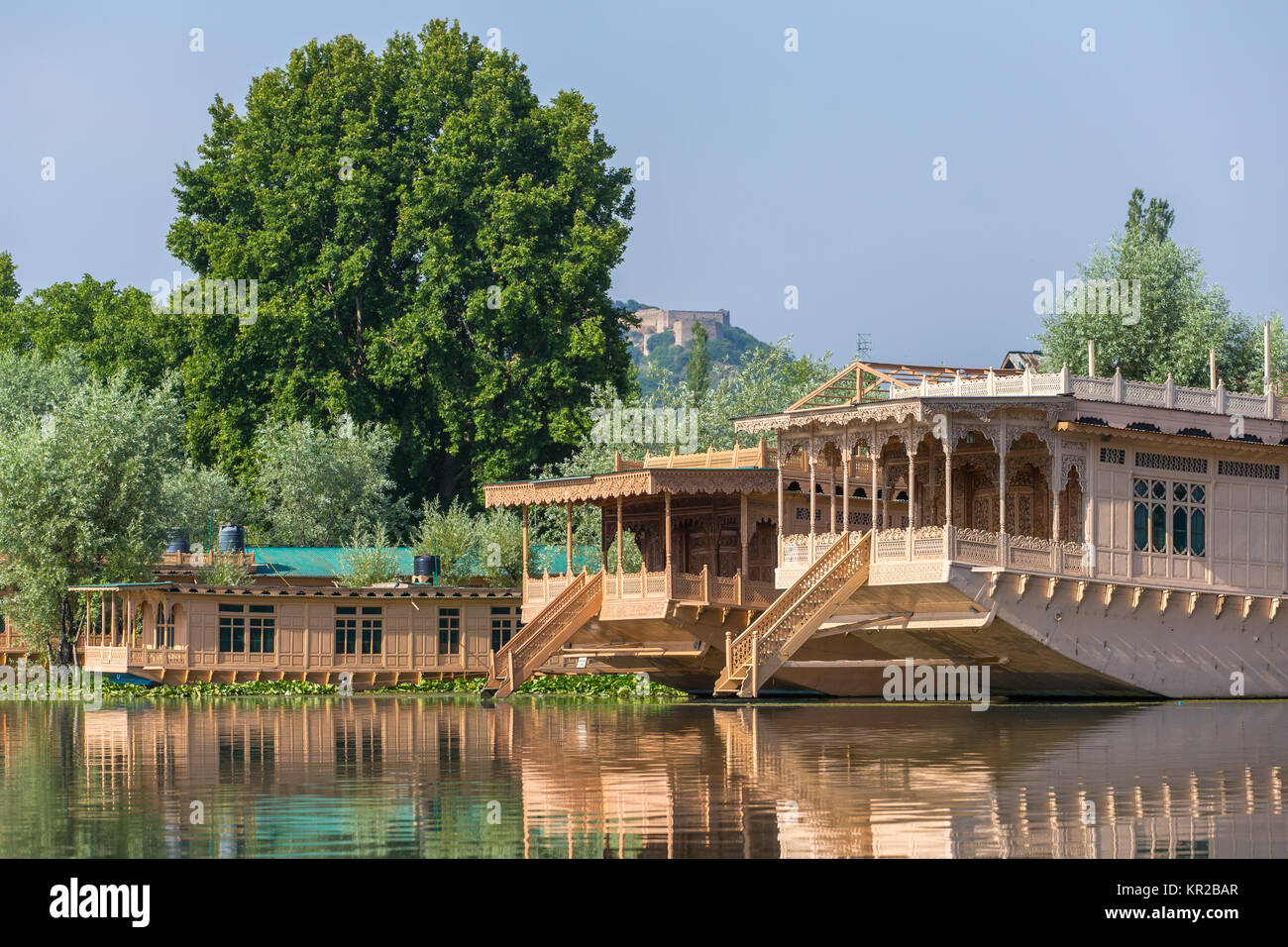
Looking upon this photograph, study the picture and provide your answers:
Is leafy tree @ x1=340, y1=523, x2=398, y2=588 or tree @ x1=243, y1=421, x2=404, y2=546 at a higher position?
tree @ x1=243, y1=421, x2=404, y2=546

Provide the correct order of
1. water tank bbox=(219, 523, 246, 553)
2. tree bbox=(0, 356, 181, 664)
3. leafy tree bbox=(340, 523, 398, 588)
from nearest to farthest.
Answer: tree bbox=(0, 356, 181, 664) < leafy tree bbox=(340, 523, 398, 588) < water tank bbox=(219, 523, 246, 553)

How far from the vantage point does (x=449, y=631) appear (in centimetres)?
5041

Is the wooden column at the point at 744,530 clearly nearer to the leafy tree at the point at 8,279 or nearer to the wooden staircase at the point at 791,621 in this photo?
the wooden staircase at the point at 791,621

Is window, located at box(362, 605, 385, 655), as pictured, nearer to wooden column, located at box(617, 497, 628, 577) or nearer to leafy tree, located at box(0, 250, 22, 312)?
wooden column, located at box(617, 497, 628, 577)

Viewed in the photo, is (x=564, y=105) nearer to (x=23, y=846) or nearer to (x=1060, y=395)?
(x=1060, y=395)

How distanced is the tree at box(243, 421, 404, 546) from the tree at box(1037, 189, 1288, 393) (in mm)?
24419

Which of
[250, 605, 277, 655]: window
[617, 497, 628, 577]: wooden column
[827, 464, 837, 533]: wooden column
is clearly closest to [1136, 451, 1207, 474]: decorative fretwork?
[827, 464, 837, 533]: wooden column

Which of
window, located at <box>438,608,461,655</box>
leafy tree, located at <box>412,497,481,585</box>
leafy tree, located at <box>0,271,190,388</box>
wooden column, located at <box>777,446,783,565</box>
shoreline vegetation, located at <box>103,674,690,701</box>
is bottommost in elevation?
shoreline vegetation, located at <box>103,674,690,701</box>

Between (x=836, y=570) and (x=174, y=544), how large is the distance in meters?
27.3

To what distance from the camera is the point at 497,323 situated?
66625 mm

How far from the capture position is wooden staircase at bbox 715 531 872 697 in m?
35.7

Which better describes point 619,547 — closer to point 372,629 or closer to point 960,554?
point 960,554
